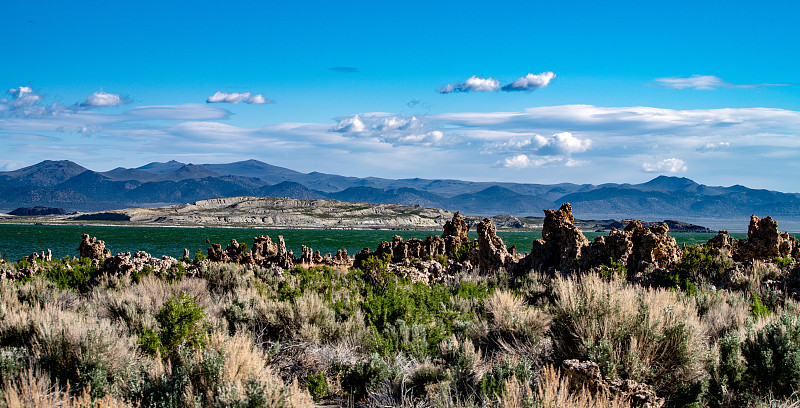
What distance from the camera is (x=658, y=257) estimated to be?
16047mm

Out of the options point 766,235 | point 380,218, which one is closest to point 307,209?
point 380,218

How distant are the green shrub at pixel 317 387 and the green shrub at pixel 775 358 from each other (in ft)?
14.2

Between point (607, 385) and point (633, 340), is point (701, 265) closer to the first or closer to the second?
point (633, 340)

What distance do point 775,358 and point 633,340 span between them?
5.08 feet

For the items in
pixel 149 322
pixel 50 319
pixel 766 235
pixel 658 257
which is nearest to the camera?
pixel 50 319

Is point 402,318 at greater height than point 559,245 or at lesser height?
lesser

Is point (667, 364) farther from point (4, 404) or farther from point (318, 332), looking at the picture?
point (4, 404)

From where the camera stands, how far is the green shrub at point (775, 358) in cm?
624

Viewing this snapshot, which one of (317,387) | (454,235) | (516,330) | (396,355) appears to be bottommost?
(317,387)

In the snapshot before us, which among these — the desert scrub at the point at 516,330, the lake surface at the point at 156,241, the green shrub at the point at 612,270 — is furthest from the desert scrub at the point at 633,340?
the lake surface at the point at 156,241

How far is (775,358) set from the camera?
21.2ft

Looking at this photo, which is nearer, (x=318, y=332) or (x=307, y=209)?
(x=318, y=332)

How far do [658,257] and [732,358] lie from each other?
10.1m

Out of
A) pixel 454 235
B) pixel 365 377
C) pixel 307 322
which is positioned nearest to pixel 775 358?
pixel 365 377
